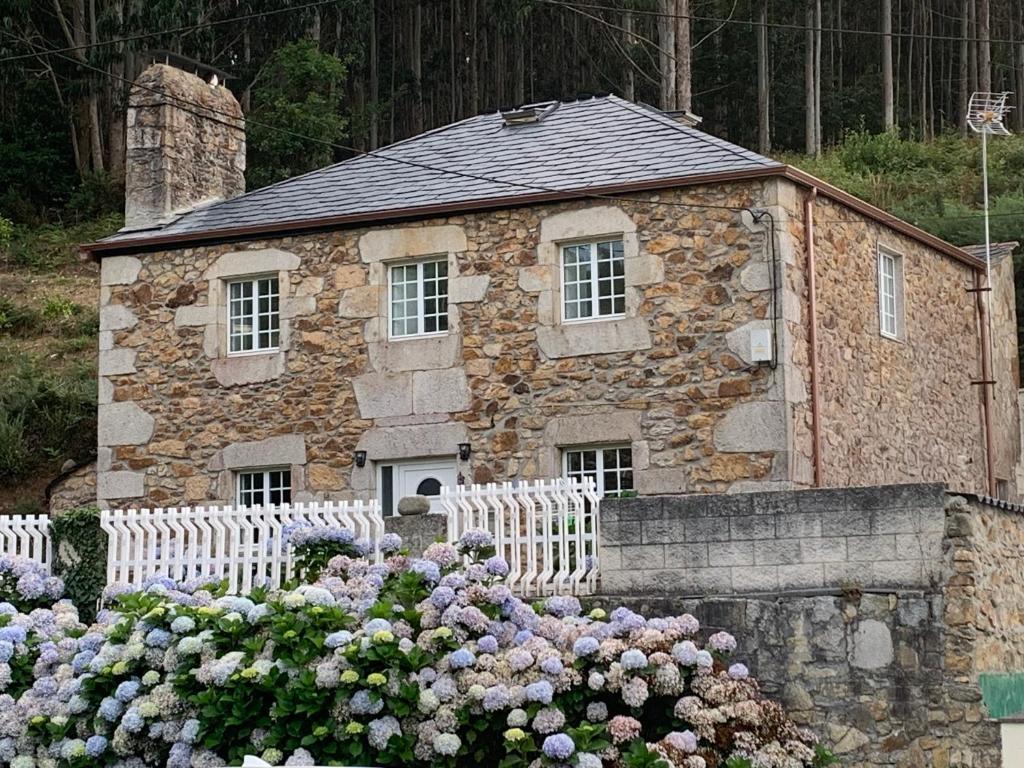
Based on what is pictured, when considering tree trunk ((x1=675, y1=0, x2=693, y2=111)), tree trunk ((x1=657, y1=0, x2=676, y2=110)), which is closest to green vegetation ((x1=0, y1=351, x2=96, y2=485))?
tree trunk ((x1=675, y1=0, x2=693, y2=111))

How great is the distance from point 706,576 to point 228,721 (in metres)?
3.65

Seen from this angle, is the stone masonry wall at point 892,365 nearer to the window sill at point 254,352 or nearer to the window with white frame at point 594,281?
the window with white frame at point 594,281

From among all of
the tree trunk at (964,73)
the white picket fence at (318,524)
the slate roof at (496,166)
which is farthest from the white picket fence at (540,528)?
the tree trunk at (964,73)

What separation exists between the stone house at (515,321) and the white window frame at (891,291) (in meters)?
0.04

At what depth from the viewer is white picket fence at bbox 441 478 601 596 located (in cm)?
1334

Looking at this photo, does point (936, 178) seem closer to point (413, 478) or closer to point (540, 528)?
point (413, 478)

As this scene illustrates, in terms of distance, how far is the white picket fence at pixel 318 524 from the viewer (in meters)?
13.5

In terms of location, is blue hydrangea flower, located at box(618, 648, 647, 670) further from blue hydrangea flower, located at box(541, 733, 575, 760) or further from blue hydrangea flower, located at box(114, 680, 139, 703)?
blue hydrangea flower, located at box(114, 680, 139, 703)

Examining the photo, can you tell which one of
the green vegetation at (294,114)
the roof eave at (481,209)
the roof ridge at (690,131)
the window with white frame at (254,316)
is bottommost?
the window with white frame at (254,316)

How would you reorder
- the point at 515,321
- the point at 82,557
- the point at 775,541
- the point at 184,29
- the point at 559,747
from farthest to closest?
1. the point at 184,29
2. the point at 515,321
3. the point at 82,557
4. the point at 775,541
5. the point at 559,747

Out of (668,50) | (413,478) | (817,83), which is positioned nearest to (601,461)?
(413,478)

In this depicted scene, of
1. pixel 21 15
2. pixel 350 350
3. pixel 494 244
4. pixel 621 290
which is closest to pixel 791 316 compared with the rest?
pixel 621 290

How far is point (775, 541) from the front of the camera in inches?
492

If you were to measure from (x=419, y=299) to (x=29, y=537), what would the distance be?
16.6 ft
